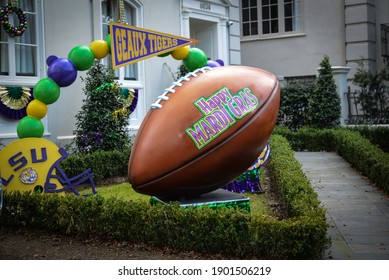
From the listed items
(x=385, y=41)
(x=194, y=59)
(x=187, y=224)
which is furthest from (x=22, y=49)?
(x=385, y=41)

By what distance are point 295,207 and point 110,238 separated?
2.32m

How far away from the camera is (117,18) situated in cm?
1488

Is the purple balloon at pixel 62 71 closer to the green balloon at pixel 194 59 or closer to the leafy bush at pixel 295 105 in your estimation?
the green balloon at pixel 194 59

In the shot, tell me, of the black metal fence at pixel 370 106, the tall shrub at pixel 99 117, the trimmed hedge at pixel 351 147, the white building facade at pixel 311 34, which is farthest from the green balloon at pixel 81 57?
the white building facade at pixel 311 34

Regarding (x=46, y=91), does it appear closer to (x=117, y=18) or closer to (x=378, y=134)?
(x=117, y=18)

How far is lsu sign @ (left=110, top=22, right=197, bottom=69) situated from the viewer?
891 cm

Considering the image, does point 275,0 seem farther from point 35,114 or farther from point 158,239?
point 158,239

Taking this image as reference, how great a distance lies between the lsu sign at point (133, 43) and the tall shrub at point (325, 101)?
10.8 metres

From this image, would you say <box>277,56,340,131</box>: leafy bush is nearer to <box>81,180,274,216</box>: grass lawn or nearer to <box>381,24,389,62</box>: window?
<box>381,24,389,62</box>: window

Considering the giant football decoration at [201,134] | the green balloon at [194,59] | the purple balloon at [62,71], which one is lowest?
the giant football decoration at [201,134]

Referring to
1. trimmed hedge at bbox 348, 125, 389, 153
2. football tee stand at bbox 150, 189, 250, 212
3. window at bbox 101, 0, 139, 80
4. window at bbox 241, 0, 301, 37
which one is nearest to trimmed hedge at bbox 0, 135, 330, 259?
football tee stand at bbox 150, 189, 250, 212

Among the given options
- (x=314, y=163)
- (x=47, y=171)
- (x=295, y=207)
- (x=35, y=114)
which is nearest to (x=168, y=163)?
(x=295, y=207)

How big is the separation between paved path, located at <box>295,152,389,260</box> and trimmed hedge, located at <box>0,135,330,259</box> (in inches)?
21.7

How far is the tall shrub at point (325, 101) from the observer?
62.2ft
